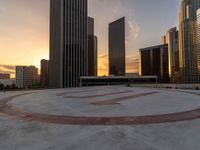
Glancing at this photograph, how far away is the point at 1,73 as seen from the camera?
511 ft

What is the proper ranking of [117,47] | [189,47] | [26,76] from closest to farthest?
1. [189,47]
2. [26,76]
3. [117,47]

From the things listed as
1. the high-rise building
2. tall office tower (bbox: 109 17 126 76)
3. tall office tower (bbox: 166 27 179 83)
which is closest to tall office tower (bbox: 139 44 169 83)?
tall office tower (bbox: 166 27 179 83)

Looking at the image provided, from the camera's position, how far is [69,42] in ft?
240

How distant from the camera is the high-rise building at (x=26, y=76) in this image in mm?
115688

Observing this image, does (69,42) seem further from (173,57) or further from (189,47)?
(173,57)

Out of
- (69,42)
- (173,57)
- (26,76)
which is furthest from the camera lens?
(173,57)

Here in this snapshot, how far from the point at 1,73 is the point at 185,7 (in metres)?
218

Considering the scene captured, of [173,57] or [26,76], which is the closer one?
[26,76]

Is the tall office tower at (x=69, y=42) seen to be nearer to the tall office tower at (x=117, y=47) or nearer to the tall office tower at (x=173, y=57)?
the tall office tower at (x=117, y=47)

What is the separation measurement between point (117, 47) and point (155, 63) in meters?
49.8

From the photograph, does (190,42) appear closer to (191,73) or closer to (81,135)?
(191,73)

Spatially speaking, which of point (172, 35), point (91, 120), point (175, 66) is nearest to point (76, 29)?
point (91, 120)

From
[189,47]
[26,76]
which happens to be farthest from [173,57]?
[26,76]

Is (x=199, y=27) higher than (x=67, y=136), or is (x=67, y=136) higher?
(x=199, y=27)
